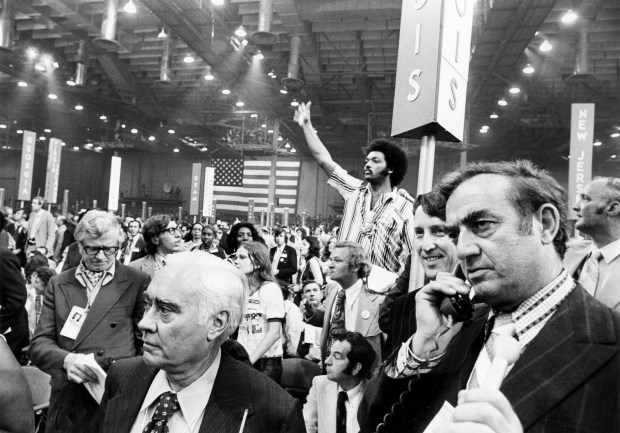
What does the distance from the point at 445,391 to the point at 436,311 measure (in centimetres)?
18

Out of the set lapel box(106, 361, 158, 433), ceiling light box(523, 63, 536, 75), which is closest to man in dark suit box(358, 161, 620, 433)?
lapel box(106, 361, 158, 433)

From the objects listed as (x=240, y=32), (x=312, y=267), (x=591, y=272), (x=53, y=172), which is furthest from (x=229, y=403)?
(x=53, y=172)

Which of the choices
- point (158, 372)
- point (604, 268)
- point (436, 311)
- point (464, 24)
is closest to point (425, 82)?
point (464, 24)

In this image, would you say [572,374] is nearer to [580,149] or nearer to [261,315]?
[261,315]

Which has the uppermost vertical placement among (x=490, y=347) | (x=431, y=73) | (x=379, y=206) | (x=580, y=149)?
(x=580, y=149)

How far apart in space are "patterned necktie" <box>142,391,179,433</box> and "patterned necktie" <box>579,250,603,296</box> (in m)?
1.84

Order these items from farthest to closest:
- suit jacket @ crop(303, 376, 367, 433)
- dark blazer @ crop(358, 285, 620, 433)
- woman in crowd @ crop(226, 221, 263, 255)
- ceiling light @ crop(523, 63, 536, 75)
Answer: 1. ceiling light @ crop(523, 63, 536, 75)
2. woman in crowd @ crop(226, 221, 263, 255)
3. suit jacket @ crop(303, 376, 367, 433)
4. dark blazer @ crop(358, 285, 620, 433)

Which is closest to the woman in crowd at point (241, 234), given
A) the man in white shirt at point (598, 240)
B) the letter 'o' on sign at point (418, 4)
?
the man in white shirt at point (598, 240)

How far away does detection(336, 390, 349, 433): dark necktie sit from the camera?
2916 millimetres

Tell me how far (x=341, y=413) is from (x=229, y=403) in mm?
1514

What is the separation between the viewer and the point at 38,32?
50.6ft

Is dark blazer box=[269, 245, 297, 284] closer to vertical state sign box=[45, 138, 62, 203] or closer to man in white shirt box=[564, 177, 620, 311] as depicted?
man in white shirt box=[564, 177, 620, 311]

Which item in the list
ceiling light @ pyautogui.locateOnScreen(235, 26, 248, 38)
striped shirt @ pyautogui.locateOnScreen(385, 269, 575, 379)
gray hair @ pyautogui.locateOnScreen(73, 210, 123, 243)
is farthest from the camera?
ceiling light @ pyautogui.locateOnScreen(235, 26, 248, 38)

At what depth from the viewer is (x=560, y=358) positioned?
36.3 inches
